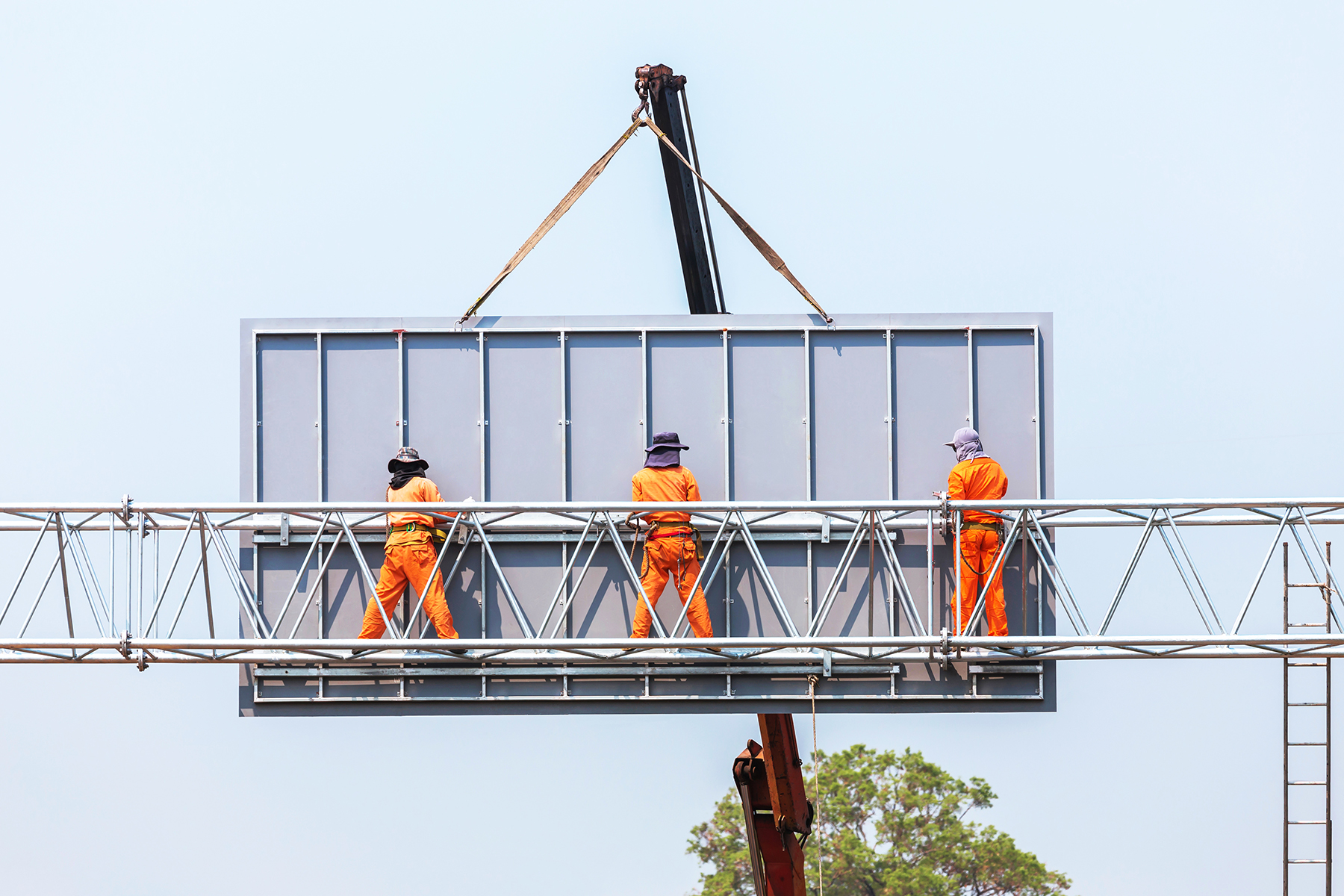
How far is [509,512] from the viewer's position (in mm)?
11250

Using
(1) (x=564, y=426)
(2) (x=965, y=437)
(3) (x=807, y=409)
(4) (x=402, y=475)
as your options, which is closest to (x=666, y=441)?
(1) (x=564, y=426)

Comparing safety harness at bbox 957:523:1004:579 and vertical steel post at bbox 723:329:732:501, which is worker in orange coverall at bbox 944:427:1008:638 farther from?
vertical steel post at bbox 723:329:732:501

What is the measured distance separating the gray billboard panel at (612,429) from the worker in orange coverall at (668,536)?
84 centimetres

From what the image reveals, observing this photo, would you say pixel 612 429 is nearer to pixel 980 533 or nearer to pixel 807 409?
pixel 807 409

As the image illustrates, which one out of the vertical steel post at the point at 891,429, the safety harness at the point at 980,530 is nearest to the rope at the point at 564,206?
the vertical steel post at the point at 891,429

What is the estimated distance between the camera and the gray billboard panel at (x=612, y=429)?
12.8 metres

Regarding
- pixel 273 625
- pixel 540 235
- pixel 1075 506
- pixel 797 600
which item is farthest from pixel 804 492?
pixel 273 625

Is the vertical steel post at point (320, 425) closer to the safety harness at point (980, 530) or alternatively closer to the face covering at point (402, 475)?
the face covering at point (402, 475)

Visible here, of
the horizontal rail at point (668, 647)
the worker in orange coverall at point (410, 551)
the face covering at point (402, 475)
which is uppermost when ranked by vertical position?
the face covering at point (402, 475)

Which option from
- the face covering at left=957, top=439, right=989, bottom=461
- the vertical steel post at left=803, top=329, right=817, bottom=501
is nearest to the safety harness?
the face covering at left=957, top=439, right=989, bottom=461

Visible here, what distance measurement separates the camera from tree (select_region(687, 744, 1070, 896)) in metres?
31.4

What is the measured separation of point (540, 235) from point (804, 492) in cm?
377

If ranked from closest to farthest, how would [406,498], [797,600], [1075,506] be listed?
[1075,506] → [406,498] → [797,600]

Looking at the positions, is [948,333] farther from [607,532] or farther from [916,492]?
[607,532]
